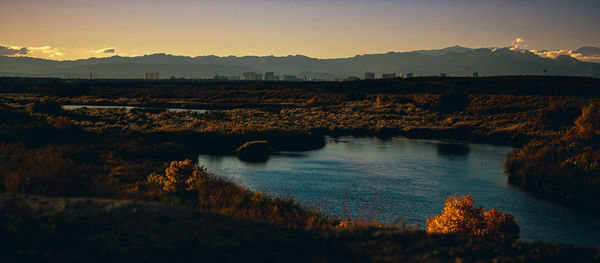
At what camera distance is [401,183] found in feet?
81.8

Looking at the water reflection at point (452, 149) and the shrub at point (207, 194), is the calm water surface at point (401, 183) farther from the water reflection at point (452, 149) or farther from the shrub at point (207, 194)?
the shrub at point (207, 194)

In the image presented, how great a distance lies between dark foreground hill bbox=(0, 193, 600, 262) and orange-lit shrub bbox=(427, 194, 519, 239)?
5931 millimetres

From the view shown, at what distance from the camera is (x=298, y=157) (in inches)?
1314

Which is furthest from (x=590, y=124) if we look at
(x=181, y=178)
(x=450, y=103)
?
(x=450, y=103)

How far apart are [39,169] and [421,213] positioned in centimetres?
1422

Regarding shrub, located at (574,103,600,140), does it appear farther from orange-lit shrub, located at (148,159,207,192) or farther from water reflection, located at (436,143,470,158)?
orange-lit shrub, located at (148,159,207,192)

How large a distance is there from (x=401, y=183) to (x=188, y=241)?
19221 mm

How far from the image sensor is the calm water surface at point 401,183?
18.3m

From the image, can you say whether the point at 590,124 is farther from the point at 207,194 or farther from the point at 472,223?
the point at 207,194

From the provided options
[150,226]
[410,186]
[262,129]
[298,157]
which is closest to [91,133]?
[262,129]

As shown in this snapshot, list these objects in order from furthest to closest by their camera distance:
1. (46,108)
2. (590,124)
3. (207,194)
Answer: (46,108), (590,124), (207,194)

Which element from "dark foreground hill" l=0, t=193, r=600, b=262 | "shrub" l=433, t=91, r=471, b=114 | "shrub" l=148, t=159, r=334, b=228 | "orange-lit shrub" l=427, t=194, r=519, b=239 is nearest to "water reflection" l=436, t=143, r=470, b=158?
"orange-lit shrub" l=427, t=194, r=519, b=239

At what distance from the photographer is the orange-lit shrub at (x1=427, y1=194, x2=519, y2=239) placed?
14164mm

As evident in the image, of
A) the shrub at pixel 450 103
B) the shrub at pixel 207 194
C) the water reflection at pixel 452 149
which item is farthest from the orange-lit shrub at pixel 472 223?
the shrub at pixel 450 103
